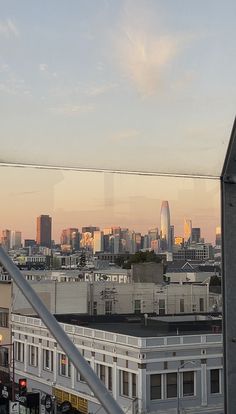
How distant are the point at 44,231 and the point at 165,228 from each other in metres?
0.23

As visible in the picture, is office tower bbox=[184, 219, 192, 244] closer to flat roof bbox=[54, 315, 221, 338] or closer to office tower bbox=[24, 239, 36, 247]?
flat roof bbox=[54, 315, 221, 338]

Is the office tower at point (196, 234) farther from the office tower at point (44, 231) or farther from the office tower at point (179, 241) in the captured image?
the office tower at point (44, 231)

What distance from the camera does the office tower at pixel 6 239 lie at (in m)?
0.84

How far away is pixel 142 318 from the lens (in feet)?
3.09

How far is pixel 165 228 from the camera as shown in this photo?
0.99m

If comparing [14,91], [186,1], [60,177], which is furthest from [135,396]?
[186,1]

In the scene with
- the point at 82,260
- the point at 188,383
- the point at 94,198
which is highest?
the point at 94,198

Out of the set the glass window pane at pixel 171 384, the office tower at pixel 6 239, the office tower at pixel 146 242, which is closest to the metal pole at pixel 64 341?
the office tower at pixel 6 239

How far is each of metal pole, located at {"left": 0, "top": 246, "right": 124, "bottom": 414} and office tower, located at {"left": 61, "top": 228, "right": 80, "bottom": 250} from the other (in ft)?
0.34

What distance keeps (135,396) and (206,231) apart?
33cm

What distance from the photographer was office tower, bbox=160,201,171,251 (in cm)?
98

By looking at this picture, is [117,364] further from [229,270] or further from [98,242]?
[229,270]

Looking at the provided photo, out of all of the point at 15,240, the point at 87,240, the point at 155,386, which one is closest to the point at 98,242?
the point at 87,240

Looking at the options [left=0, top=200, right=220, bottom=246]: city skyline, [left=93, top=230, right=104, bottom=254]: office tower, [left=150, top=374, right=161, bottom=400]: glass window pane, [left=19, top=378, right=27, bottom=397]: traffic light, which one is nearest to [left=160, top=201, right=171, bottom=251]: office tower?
[left=0, top=200, right=220, bottom=246]: city skyline
